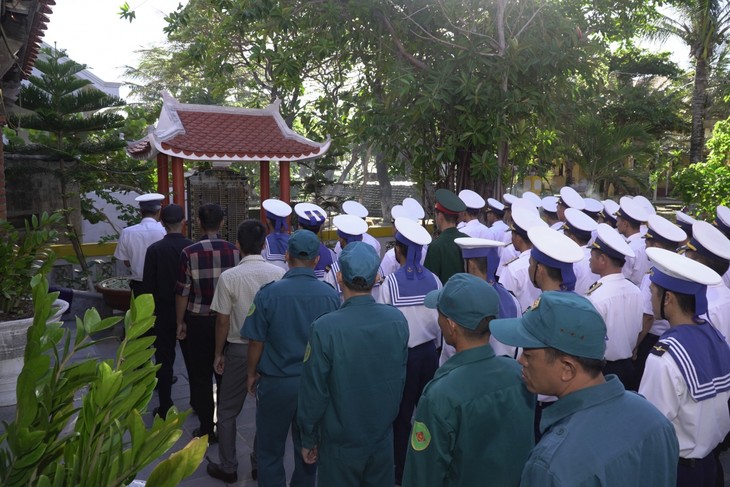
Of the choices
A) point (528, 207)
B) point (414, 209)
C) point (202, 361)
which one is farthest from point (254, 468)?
point (528, 207)

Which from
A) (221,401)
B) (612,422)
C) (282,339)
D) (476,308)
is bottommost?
(221,401)

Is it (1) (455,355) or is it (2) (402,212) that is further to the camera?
(2) (402,212)

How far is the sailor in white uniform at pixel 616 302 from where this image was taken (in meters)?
3.91

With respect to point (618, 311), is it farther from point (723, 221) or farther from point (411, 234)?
point (723, 221)

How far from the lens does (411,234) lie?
4215mm

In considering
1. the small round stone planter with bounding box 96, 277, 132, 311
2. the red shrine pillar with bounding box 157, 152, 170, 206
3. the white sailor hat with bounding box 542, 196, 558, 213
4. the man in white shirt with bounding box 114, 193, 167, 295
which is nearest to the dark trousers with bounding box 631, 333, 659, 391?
the white sailor hat with bounding box 542, 196, 558, 213

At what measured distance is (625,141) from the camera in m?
17.8

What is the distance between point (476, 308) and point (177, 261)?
10.3 feet

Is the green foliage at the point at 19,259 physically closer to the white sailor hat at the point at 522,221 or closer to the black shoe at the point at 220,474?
the black shoe at the point at 220,474

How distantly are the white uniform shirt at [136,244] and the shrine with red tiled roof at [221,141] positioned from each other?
246cm

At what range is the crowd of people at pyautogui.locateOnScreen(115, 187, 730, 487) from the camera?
1733mm

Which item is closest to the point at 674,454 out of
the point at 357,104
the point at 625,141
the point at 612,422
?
the point at 612,422

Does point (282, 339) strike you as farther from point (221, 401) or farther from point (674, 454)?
point (674, 454)

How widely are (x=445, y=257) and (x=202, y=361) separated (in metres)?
2.26
